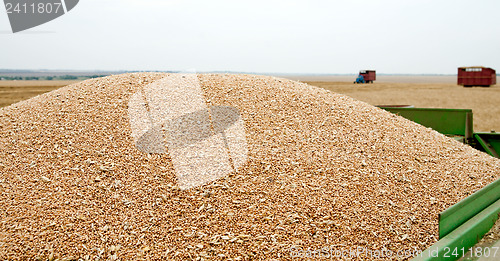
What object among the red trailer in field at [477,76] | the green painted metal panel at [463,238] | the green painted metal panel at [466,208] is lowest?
the red trailer in field at [477,76]

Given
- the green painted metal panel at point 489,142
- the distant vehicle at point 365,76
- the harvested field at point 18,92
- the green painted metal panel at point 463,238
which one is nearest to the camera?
the green painted metal panel at point 463,238

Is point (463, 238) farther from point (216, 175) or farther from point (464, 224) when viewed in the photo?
point (216, 175)

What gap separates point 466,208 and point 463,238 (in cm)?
21

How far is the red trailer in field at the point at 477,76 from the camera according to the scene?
962 inches

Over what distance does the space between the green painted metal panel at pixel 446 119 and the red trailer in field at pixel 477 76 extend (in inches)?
948

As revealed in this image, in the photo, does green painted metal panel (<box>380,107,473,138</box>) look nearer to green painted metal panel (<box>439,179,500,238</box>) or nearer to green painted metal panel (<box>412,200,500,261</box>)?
green painted metal panel (<box>439,179,500,238</box>)

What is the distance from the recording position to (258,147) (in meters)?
3.27

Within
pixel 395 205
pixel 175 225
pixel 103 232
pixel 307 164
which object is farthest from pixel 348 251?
pixel 103 232

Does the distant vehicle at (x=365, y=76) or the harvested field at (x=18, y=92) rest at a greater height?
the harvested field at (x=18, y=92)

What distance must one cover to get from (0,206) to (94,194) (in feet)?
2.37

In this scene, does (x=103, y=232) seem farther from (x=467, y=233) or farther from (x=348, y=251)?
(x=467, y=233)

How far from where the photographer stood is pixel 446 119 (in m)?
5.02

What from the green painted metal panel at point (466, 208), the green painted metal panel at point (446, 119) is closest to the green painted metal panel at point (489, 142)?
the green painted metal panel at point (446, 119)

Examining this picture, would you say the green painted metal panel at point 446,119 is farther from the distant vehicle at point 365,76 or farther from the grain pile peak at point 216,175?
the distant vehicle at point 365,76
